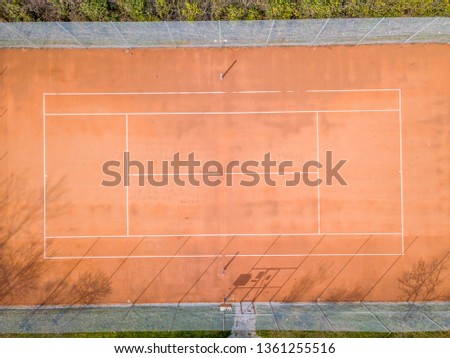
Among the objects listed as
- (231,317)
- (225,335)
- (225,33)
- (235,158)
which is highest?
(225,33)

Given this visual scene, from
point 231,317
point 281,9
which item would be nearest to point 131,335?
point 231,317

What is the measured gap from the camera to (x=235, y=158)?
12695mm

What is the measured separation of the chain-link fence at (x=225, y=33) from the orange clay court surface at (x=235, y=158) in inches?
15.6

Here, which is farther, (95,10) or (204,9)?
(204,9)

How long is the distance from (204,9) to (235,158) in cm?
511

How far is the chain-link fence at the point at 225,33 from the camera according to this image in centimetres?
1145

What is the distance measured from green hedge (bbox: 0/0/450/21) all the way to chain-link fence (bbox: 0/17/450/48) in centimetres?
46

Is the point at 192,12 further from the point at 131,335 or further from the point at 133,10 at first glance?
the point at 131,335

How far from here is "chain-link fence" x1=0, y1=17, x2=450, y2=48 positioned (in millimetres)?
11453

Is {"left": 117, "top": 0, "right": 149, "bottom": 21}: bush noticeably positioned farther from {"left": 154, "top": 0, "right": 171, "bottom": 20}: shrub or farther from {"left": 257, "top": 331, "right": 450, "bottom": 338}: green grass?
{"left": 257, "top": 331, "right": 450, "bottom": 338}: green grass

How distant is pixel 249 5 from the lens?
464 inches

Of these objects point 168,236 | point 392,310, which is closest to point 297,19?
point 168,236

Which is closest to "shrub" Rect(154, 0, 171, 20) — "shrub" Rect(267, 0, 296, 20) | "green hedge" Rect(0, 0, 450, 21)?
"green hedge" Rect(0, 0, 450, 21)

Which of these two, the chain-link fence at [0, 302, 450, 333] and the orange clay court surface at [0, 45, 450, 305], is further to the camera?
the orange clay court surface at [0, 45, 450, 305]
